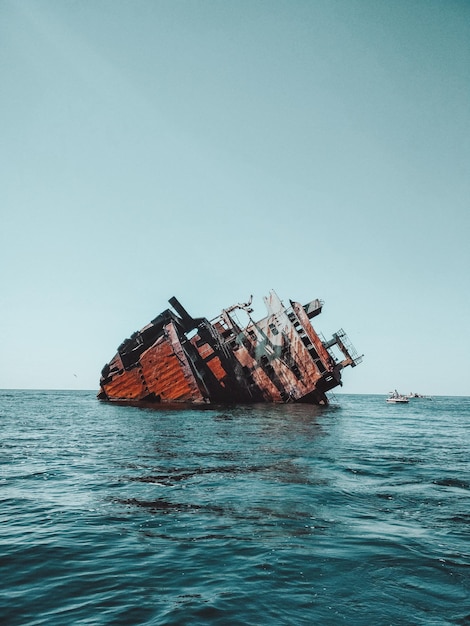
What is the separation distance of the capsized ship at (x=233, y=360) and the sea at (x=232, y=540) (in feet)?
51.1

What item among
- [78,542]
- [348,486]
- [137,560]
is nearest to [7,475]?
[78,542]

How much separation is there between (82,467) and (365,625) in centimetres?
793

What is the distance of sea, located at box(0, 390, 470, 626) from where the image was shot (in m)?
3.72

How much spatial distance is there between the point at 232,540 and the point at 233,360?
23.8 meters

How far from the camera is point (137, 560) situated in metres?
4.66

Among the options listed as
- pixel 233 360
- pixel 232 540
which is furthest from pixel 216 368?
pixel 232 540

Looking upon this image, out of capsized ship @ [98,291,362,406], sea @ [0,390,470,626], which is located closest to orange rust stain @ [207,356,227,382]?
capsized ship @ [98,291,362,406]

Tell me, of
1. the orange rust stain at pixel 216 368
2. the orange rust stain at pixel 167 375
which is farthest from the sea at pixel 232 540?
the orange rust stain at pixel 216 368

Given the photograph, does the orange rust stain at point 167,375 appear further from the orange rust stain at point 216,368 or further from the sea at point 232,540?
the sea at point 232,540

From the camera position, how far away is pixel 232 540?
525 centimetres

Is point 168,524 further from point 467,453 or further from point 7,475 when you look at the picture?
point 467,453

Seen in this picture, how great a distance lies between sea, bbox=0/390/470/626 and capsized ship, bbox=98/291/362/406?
1557 centimetres

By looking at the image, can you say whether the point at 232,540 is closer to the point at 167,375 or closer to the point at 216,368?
the point at 167,375

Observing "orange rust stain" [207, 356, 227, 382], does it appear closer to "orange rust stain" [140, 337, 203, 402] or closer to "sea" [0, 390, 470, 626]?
"orange rust stain" [140, 337, 203, 402]
